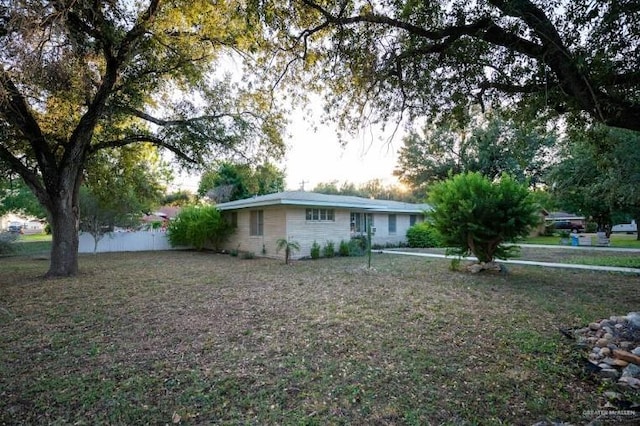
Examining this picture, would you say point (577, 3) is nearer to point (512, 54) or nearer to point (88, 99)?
point (512, 54)

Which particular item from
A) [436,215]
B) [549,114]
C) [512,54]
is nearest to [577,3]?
[512,54]

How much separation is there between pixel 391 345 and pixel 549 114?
14.4ft

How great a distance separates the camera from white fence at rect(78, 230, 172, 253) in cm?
1789

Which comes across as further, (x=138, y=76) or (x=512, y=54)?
(x=138, y=76)

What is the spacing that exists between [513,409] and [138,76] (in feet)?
34.5

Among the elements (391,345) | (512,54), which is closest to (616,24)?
(512,54)

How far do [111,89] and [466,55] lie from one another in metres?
8.25

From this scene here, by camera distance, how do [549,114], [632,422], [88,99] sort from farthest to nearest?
1. [88,99]
2. [549,114]
3. [632,422]

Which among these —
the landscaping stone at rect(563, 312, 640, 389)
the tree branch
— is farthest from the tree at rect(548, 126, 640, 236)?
the tree branch

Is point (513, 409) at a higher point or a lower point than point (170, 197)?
lower

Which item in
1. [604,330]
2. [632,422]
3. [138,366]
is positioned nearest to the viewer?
[632,422]

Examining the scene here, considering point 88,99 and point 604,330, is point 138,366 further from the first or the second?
point 88,99

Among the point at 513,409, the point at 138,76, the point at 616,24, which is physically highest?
the point at 138,76

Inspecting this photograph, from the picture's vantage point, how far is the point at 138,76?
9.08 meters
